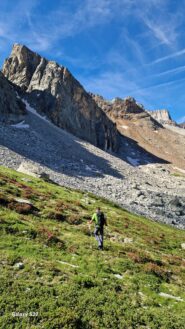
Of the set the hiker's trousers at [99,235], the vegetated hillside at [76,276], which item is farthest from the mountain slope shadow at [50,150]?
the hiker's trousers at [99,235]

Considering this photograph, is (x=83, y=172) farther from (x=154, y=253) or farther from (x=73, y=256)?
(x=73, y=256)

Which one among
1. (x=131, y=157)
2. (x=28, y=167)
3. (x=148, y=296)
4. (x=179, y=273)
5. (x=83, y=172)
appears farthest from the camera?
(x=131, y=157)

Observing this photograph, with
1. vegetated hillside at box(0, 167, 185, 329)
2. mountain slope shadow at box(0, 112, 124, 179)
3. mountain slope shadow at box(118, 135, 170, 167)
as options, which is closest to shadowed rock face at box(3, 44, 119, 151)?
mountain slope shadow at box(118, 135, 170, 167)

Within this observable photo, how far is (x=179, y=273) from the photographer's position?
18219 mm

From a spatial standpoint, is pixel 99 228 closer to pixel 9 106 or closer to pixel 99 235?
pixel 99 235

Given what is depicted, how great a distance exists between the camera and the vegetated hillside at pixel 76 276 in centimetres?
1077

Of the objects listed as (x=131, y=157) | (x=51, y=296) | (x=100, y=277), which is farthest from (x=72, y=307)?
(x=131, y=157)

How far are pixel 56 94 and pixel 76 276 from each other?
103 metres

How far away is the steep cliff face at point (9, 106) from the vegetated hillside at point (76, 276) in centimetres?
5984

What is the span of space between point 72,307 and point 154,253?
1145 cm

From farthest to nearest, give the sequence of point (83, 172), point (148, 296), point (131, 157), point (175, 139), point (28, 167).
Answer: point (175, 139) < point (131, 157) < point (83, 172) < point (28, 167) < point (148, 296)

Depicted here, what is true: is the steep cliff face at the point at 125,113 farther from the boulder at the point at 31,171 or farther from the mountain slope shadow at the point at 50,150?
the boulder at the point at 31,171

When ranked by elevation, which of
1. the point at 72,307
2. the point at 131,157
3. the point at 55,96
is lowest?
the point at 72,307

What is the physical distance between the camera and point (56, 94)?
111 metres
